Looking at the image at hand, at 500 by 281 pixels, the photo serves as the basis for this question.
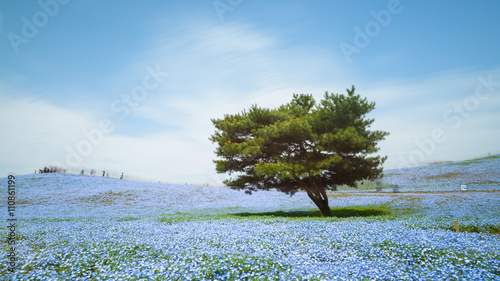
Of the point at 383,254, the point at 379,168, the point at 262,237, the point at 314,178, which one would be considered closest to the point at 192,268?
the point at 262,237

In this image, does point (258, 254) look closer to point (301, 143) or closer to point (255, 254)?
point (255, 254)

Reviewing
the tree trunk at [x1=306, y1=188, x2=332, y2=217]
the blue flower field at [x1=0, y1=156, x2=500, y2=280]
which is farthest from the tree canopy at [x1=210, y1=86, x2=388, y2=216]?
the blue flower field at [x1=0, y1=156, x2=500, y2=280]

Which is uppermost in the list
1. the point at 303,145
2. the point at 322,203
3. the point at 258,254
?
the point at 303,145

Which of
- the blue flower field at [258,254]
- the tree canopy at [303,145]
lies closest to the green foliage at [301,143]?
the tree canopy at [303,145]

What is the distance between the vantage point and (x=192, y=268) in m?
7.53

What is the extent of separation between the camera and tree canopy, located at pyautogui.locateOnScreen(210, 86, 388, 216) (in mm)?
21344

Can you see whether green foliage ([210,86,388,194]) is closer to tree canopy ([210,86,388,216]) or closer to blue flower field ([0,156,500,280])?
tree canopy ([210,86,388,216])

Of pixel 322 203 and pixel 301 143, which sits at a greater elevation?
pixel 301 143

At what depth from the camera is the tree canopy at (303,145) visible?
2134 cm

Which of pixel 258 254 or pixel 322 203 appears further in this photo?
pixel 322 203

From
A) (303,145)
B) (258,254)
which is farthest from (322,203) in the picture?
(258,254)

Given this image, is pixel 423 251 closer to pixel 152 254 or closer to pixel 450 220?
pixel 152 254

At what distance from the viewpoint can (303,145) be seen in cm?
2386

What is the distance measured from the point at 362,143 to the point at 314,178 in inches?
227
